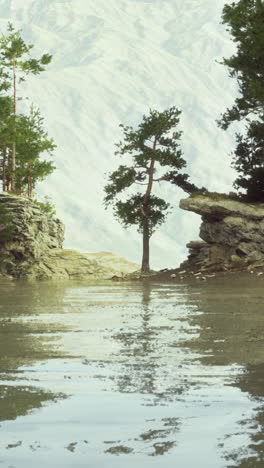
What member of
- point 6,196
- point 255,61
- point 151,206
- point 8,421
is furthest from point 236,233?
point 8,421

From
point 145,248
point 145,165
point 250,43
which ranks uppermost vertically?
point 250,43

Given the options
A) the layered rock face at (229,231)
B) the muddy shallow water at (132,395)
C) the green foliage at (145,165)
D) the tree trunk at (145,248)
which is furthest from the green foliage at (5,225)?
the muddy shallow water at (132,395)

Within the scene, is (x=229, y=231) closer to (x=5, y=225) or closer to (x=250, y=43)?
(x=250, y=43)

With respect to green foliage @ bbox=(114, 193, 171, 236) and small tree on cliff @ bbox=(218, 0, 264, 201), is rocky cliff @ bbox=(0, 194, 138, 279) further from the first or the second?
small tree on cliff @ bbox=(218, 0, 264, 201)

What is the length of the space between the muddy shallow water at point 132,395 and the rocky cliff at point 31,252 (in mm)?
31079

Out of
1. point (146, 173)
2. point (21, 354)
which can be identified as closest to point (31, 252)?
point (146, 173)

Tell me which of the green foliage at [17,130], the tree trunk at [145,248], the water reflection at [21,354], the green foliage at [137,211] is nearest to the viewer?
the water reflection at [21,354]

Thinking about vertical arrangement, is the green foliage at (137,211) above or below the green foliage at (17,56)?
below

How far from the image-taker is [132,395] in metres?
5.14

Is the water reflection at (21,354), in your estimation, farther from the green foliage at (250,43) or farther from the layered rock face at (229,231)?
the green foliage at (250,43)

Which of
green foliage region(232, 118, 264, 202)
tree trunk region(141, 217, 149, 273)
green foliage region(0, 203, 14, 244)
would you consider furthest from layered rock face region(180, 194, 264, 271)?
green foliage region(0, 203, 14, 244)

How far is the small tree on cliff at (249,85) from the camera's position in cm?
3112

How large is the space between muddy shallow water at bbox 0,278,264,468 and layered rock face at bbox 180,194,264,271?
2013 centimetres

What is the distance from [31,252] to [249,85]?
54.9ft
